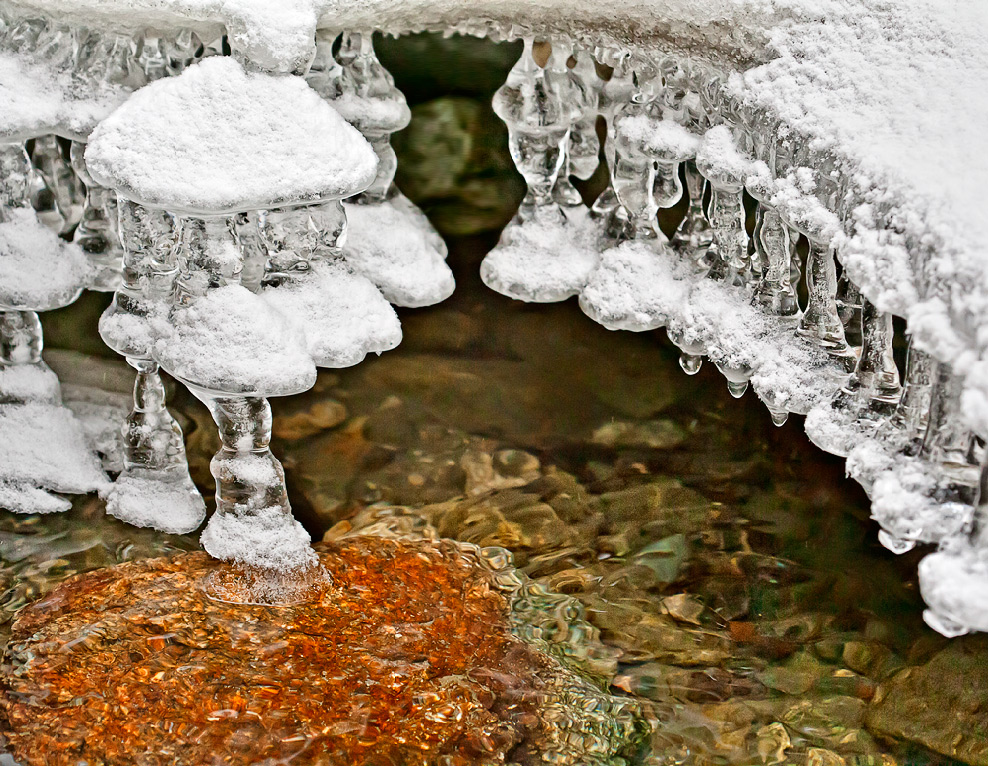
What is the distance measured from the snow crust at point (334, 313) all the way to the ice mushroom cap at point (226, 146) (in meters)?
0.16

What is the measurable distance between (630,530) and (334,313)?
0.53 m

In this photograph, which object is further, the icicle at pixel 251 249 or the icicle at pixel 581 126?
the icicle at pixel 581 126

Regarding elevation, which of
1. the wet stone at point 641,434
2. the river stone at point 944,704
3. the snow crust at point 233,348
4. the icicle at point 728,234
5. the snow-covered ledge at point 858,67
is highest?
the snow-covered ledge at point 858,67

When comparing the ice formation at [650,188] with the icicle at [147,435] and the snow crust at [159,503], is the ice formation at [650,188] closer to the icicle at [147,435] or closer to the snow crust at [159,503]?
the icicle at [147,435]

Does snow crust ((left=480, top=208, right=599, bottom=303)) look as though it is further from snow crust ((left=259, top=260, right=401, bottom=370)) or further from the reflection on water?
the reflection on water

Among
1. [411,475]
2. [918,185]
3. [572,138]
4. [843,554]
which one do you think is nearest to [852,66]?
[918,185]

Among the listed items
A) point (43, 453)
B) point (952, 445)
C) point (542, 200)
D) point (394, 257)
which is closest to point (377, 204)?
point (394, 257)

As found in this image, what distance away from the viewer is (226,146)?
1003 mm

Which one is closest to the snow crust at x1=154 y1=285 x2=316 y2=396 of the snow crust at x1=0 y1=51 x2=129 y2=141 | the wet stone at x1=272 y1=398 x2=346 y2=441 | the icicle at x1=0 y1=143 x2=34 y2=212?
the snow crust at x1=0 y1=51 x2=129 y2=141

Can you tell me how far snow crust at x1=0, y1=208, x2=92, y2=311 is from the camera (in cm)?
132

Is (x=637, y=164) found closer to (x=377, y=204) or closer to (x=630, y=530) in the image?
(x=377, y=204)

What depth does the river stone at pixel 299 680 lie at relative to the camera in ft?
3.68

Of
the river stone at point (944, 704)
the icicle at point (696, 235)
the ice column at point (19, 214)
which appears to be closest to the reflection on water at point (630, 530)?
the river stone at point (944, 704)

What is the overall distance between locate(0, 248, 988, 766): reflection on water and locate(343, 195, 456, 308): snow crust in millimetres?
352
